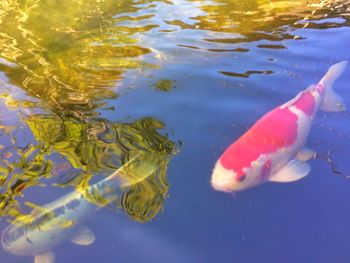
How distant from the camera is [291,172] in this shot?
3.28m

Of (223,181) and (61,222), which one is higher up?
(223,181)

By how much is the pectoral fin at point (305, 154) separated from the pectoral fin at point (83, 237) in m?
1.86

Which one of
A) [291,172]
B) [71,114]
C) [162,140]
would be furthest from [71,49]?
[291,172]

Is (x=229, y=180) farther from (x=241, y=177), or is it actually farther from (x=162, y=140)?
(x=162, y=140)

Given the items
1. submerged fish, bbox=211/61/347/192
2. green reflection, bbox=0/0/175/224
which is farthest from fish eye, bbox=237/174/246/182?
green reflection, bbox=0/0/175/224

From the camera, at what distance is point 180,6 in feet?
26.6

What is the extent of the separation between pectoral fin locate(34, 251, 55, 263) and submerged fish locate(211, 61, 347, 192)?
1.30 meters

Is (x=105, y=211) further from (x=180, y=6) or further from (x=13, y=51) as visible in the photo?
(x=180, y=6)

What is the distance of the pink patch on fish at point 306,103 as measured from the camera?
154 inches

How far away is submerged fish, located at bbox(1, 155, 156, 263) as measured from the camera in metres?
2.83

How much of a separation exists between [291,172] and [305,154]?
33 centimetres

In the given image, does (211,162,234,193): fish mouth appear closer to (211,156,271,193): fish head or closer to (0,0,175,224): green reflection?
(211,156,271,193): fish head

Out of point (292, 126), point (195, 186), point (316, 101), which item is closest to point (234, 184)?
point (195, 186)

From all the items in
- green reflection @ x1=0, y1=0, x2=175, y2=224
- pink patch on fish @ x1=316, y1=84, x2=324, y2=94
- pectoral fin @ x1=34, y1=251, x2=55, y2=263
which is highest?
pink patch on fish @ x1=316, y1=84, x2=324, y2=94
